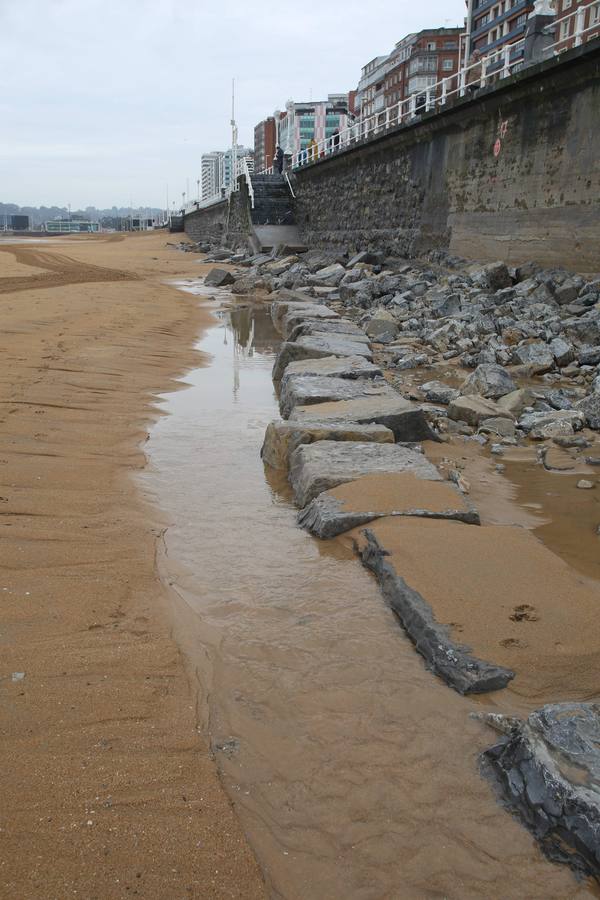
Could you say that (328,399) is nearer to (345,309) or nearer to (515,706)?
(515,706)

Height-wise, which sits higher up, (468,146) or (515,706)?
(468,146)

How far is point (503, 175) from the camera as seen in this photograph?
47.2ft

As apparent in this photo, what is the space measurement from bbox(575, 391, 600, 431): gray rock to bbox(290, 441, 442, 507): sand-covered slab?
215 cm

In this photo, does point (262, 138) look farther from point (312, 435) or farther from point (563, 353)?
point (312, 435)

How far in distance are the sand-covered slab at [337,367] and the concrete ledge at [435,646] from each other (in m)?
3.76

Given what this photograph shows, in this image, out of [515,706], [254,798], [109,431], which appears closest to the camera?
[254,798]

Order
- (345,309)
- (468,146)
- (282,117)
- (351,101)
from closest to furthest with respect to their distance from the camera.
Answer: (345,309), (468,146), (351,101), (282,117)

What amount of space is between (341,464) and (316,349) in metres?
3.82

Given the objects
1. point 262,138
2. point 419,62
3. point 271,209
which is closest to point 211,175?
point 262,138

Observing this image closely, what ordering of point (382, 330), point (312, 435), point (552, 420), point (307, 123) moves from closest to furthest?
point (312, 435), point (552, 420), point (382, 330), point (307, 123)


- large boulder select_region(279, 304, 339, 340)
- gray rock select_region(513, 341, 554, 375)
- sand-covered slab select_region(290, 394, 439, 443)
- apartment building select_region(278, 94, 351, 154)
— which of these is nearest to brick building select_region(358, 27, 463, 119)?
apartment building select_region(278, 94, 351, 154)

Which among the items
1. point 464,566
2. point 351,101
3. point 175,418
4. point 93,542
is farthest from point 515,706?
point 351,101

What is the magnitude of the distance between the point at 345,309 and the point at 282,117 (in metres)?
121

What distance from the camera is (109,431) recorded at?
5637 mm
